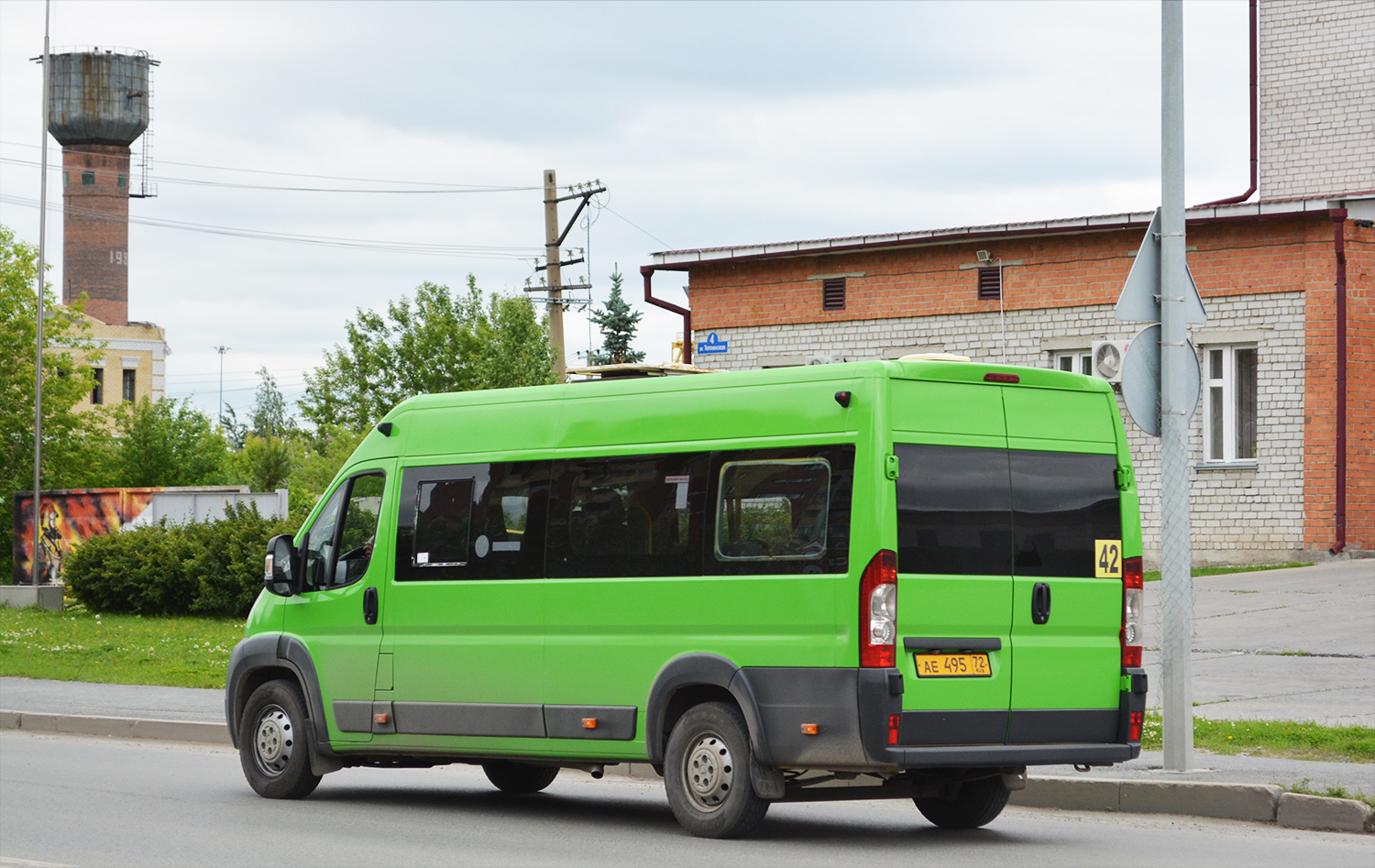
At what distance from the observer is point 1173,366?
36.0 ft

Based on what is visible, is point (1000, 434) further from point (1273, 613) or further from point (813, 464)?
point (1273, 613)

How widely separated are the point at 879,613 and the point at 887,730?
56 cm

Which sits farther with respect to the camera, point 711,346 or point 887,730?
point 711,346

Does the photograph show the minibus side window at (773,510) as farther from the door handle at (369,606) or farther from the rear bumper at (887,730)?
the door handle at (369,606)

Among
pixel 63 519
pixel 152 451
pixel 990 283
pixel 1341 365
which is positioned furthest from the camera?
pixel 152 451

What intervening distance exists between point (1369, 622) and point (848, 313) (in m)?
14.8

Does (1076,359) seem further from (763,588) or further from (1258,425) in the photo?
(763,588)

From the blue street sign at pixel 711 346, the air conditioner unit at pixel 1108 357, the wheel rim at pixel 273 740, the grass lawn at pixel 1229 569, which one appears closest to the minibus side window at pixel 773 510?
the wheel rim at pixel 273 740

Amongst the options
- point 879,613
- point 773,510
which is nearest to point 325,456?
point 773,510

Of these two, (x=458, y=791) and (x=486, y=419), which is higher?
(x=486, y=419)

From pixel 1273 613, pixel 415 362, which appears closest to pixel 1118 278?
pixel 1273 613

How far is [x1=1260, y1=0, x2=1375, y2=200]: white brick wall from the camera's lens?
114ft

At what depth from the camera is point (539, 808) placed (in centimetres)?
1057

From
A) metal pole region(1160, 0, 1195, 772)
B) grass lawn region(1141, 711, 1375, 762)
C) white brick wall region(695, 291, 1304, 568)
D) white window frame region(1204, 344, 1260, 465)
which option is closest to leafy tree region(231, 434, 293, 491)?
white brick wall region(695, 291, 1304, 568)
